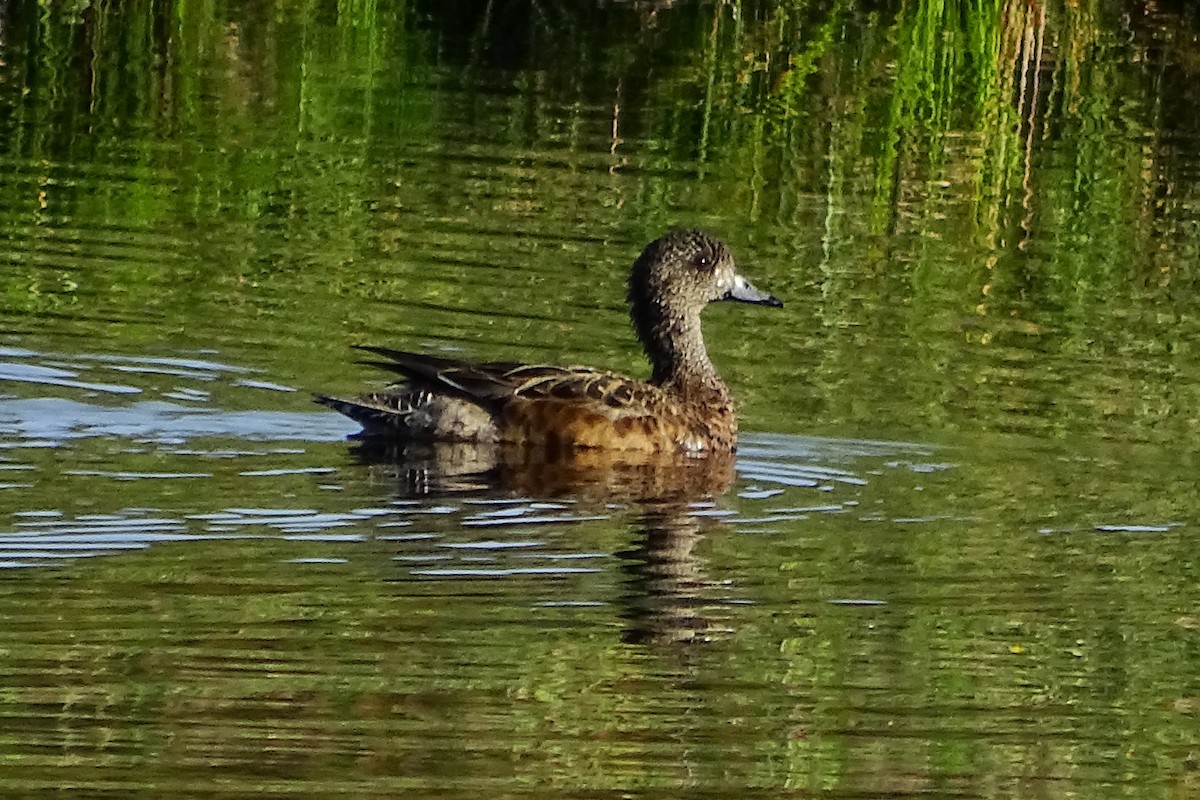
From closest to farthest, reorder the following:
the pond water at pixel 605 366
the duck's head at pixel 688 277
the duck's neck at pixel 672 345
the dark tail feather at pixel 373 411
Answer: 1. the pond water at pixel 605 366
2. the dark tail feather at pixel 373 411
3. the duck's neck at pixel 672 345
4. the duck's head at pixel 688 277

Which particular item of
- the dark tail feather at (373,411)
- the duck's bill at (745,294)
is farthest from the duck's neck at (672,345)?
the dark tail feather at (373,411)

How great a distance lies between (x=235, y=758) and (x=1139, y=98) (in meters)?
12.3

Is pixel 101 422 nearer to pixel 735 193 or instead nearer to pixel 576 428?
pixel 576 428

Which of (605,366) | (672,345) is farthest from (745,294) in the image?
(605,366)

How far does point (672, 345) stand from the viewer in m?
11.1

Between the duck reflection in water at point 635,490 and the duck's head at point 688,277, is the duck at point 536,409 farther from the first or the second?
the duck's head at point 688,277

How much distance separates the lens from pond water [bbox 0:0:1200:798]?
6645 mm

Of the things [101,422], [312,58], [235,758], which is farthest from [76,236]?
[235,758]

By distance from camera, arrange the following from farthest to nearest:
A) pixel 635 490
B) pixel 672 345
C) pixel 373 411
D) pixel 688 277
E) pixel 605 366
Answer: pixel 605 366
pixel 688 277
pixel 672 345
pixel 373 411
pixel 635 490

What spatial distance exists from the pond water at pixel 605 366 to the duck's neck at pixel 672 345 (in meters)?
0.38

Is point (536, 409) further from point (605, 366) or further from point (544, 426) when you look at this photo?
point (605, 366)

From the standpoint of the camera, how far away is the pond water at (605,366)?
262 inches

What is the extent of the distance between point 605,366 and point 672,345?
624 millimetres

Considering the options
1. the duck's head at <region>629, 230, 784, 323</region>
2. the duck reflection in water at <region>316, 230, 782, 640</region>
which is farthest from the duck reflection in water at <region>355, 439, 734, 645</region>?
the duck's head at <region>629, 230, 784, 323</region>
